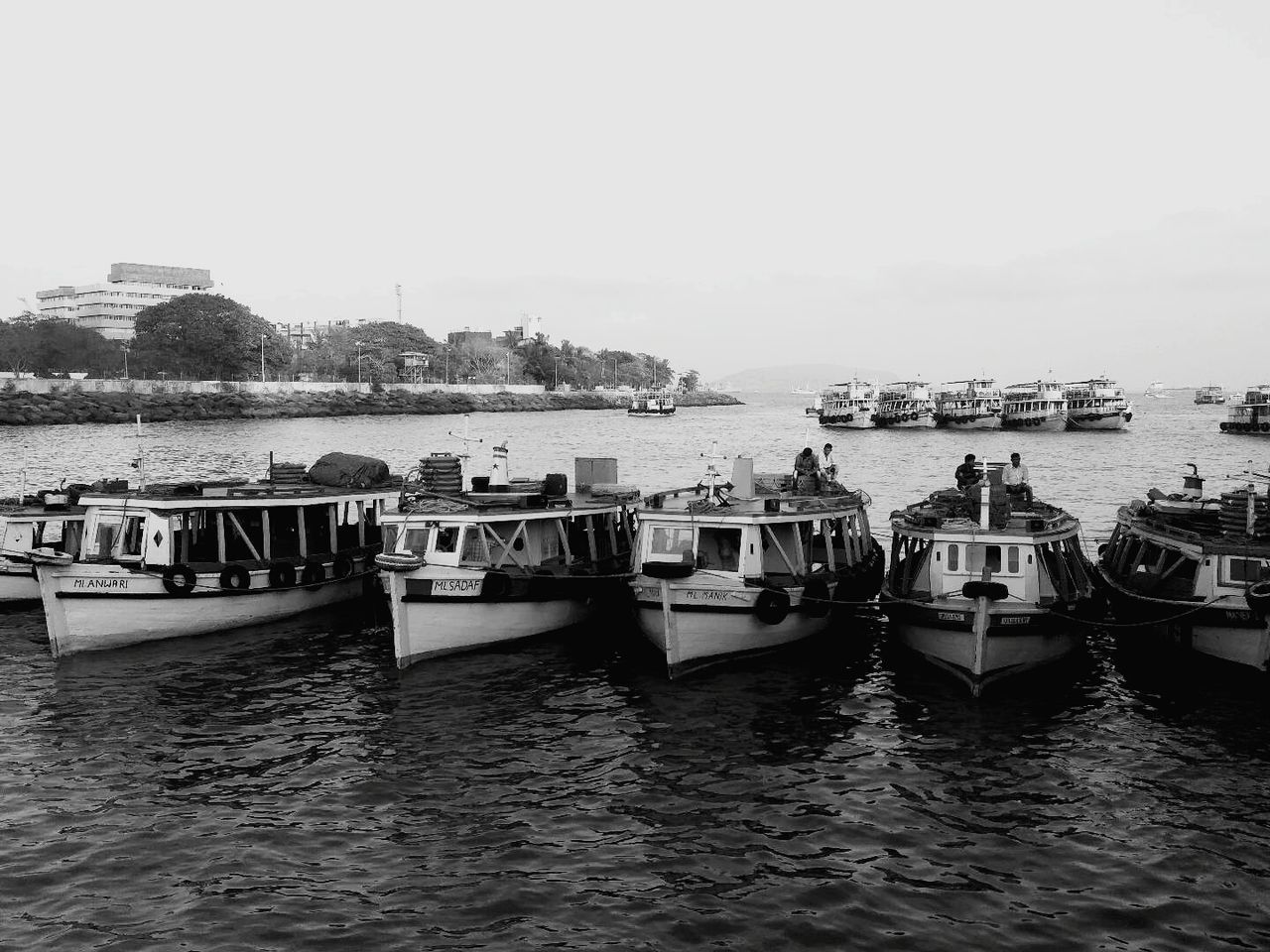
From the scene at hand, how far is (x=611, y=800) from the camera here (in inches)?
721

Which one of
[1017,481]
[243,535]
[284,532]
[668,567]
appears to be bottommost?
[668,567]

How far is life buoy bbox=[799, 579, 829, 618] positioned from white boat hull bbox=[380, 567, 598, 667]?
634cm

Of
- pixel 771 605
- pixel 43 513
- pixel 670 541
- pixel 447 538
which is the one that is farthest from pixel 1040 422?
pixel 43 513

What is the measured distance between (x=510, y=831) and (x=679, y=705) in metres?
6.58

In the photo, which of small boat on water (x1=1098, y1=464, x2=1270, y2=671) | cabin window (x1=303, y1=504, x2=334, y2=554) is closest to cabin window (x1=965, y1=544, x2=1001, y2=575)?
small boat on water (x1=1098, y1=464, x2=1270, y2=671)

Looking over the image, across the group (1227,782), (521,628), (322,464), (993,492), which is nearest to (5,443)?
(322,464)

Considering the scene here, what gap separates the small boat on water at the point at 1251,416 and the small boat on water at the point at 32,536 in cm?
13086

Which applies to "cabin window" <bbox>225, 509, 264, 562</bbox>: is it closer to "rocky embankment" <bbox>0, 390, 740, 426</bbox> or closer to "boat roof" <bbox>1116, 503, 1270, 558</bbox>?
"boat roof" <bbox>1116, 503, 1270, 558</bbox>

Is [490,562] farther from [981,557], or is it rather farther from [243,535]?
[981,557]

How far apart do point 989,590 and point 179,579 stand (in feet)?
61.5

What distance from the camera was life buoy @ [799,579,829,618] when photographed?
25.5m

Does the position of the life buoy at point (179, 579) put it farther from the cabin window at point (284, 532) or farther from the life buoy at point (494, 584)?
the life buoy at point (494, 584)

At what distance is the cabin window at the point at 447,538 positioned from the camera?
26594 mm

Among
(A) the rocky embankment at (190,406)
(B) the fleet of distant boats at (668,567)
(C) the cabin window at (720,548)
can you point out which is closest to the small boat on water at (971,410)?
(A) the rocky embankment at (190,406)
